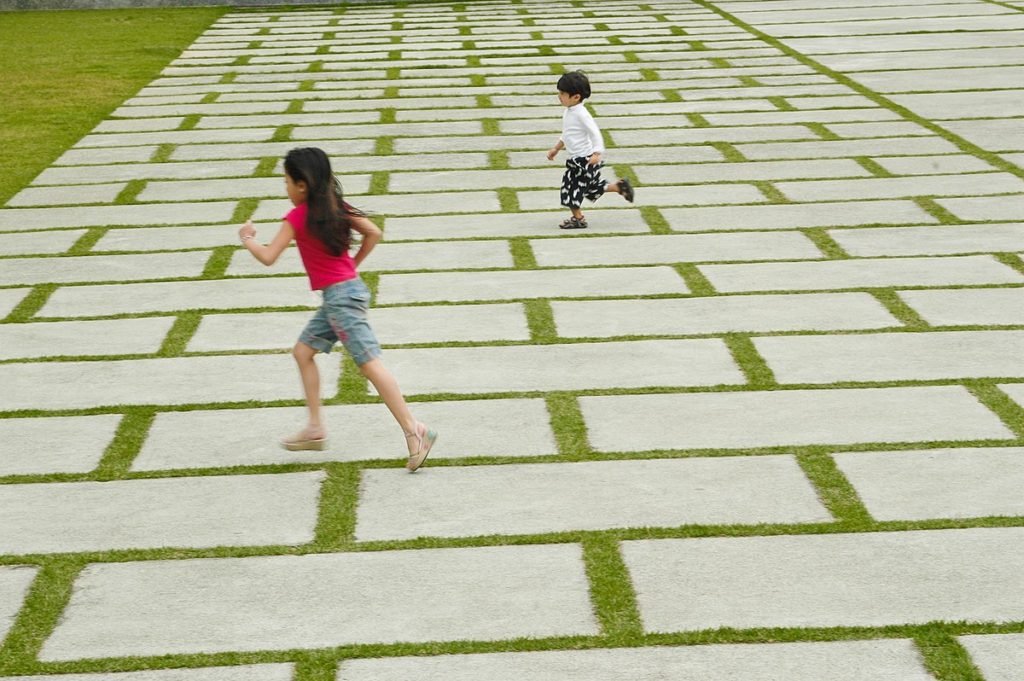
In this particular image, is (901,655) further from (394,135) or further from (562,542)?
(394,135)

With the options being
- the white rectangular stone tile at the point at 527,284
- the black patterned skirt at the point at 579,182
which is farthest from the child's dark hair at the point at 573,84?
the white rectangular stone tile at the point at 527,284

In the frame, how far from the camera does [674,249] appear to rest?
7.14m

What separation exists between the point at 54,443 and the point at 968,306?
386 centimetres

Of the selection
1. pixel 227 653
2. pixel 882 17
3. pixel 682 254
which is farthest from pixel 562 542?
pixel 882 17

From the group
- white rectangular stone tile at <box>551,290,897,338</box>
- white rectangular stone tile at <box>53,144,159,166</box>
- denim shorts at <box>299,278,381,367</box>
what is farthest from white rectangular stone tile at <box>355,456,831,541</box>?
white rectangular stone tile at <box>53,144,159,166</box>

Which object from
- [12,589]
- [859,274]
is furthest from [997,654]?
[859,274]

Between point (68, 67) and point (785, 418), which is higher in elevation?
point (785, 418)

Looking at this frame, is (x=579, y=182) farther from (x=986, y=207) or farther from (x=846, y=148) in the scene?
(x=846, y=148)

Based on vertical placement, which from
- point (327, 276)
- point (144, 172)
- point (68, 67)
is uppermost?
point (327, 276)

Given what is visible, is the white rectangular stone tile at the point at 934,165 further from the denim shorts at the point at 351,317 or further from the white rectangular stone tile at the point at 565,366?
the denim shorts at the point at 351,317

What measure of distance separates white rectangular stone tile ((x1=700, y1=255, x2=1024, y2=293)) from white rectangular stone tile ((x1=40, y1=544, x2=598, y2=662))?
292 cm

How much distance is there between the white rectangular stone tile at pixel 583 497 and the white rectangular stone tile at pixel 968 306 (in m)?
1.80

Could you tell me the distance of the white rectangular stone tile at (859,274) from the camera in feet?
20.9

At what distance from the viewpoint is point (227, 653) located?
10.9 ft
